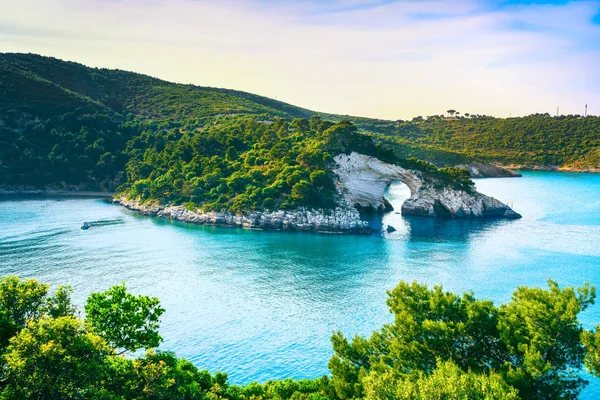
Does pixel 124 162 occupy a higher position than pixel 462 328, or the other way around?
pixel 124 162

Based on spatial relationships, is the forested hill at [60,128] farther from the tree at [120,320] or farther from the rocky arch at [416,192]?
the tree at [120,320]

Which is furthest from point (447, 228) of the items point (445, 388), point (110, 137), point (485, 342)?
point (110, 137)

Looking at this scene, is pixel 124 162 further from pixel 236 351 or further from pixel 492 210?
pixel 236 351

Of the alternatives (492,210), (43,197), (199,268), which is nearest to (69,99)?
(43,197)

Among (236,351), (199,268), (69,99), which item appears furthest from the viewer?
(69,99)

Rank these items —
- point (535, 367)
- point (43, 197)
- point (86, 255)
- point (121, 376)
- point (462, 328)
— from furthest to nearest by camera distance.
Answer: point (43, 197)
point (86, 255)
point (462, 328)
point (535, 367)
point (121, 376)

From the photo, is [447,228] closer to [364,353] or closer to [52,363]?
[364,353]

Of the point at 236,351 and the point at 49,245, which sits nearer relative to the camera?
the point at 236,351
